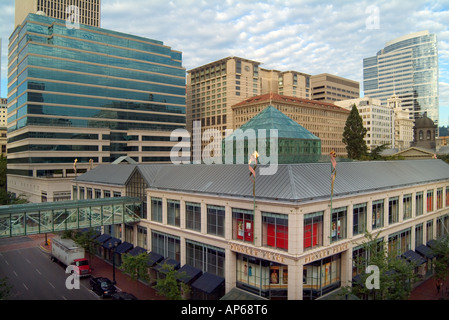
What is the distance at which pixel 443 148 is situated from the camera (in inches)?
3861

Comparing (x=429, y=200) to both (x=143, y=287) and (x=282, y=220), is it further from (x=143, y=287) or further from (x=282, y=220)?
(x=143, y=287)

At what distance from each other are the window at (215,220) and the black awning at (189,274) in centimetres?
432

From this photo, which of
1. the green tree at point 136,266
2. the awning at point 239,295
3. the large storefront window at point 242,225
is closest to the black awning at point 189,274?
the green tree at point 136,266

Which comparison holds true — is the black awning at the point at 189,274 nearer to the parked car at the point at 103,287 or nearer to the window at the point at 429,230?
the parked car at the point at 103,287

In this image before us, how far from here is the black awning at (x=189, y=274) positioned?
32388 mm

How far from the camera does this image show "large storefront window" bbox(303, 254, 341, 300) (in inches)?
1134

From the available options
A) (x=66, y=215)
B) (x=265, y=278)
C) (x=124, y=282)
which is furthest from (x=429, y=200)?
(x=66, y=215)

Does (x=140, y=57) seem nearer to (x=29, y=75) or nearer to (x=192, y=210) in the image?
(x=29, y=75)

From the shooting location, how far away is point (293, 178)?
3045 centimetres

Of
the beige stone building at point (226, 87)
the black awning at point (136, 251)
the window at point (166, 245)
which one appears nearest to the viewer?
the window at point (166, 245)

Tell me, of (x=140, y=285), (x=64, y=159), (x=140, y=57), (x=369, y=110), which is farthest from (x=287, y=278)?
(x=369, y=110)

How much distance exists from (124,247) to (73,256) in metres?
6.38
